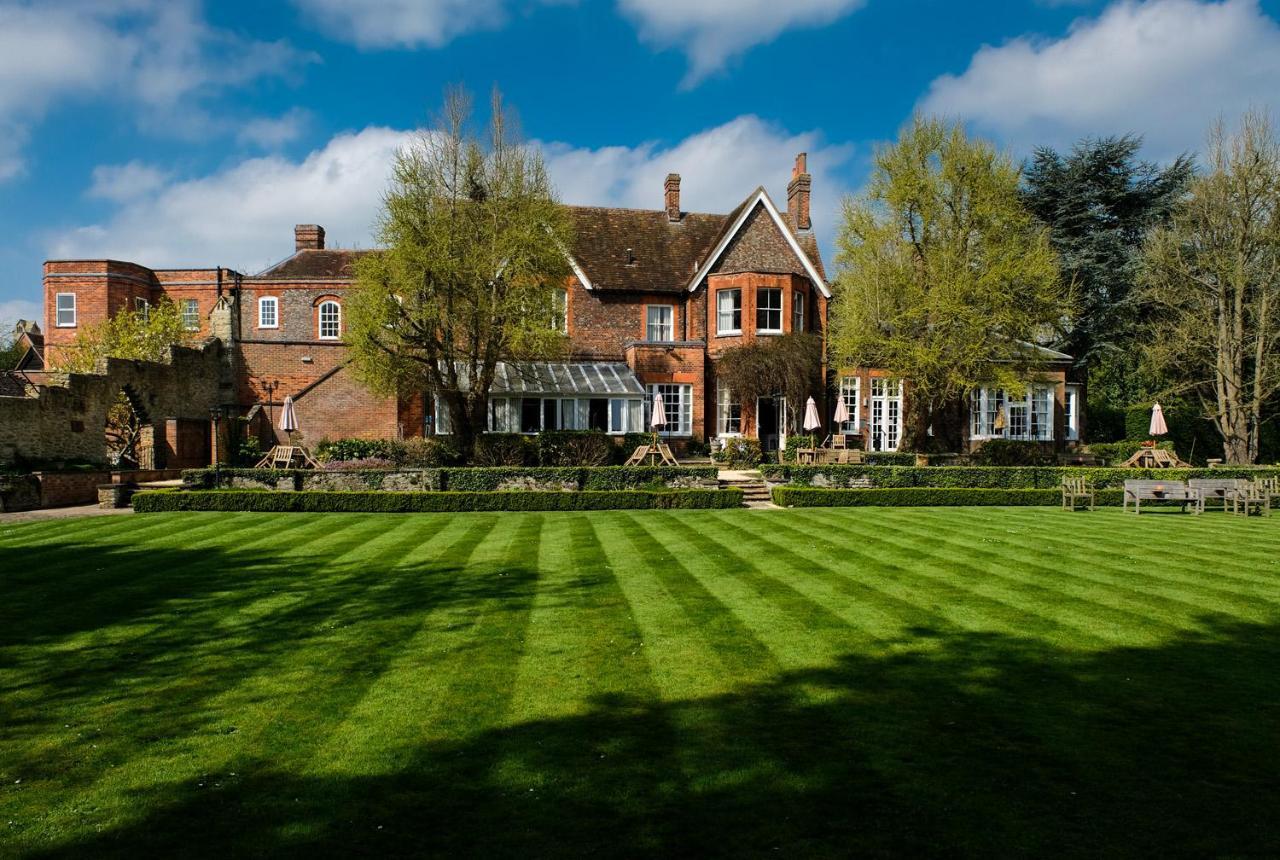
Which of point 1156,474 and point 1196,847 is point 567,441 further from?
point 1196,847

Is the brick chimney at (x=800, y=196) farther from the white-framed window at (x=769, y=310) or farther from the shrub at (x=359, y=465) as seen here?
the shrub at (x=359, y=465)

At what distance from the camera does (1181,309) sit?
1320 inches

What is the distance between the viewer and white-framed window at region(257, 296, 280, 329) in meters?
42.5

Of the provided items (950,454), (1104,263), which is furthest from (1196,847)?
(1104,263)

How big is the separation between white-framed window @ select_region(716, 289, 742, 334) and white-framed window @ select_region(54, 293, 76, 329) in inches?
1303

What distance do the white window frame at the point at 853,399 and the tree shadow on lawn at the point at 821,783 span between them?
28239 millimetres

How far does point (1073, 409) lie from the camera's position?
37.1 metres

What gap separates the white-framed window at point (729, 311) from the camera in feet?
112

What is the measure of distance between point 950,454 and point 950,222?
8924 mm

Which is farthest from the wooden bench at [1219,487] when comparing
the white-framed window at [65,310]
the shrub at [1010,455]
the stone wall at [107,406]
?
the white-framed window at [65,310]

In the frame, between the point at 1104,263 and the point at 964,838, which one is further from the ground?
the point at 1104,263

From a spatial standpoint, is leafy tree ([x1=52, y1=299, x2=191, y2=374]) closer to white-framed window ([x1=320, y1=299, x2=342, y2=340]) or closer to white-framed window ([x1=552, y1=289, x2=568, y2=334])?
white-framed window ([x1=320, y1=299, x2=342, y2=340])

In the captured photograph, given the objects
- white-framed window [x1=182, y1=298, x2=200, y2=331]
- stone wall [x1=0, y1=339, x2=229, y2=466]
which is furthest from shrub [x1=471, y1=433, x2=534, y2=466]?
white-framed window [x1=182, y1=298, x2=200, y2=331]

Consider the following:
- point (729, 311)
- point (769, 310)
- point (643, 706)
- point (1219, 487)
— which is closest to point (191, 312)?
point (729, 311)
